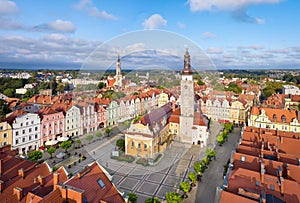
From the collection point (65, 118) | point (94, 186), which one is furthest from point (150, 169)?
point (65, 118)

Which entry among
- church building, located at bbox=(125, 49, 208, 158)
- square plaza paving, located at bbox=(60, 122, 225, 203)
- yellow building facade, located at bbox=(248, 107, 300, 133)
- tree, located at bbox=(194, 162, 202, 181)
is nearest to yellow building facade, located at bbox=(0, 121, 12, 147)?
square plaza paving, located at bbox=(60, 122, 225, 203)

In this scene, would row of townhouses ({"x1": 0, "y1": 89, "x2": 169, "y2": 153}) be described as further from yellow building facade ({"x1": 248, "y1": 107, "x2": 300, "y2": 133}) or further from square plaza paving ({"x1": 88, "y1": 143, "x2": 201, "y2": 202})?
yellow building facade ({"x1": 248, "y1": 107, "x2": 300, "y2": 133})

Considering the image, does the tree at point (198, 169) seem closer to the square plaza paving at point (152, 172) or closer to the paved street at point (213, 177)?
Result: the paved street at point (213, 177)

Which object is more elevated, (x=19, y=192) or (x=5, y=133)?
(x=19, y=192)

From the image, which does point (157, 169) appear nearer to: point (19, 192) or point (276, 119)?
point (19, 192)

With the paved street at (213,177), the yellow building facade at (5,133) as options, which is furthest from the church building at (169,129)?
the yellow building facade at (5,133)

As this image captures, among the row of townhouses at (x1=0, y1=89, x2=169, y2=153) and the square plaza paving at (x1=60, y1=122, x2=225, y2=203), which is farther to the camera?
the row of townhouses at (x1=0, y1=89, x2=169, y2=153)

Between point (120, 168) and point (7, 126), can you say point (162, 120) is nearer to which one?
point (120, 168)
